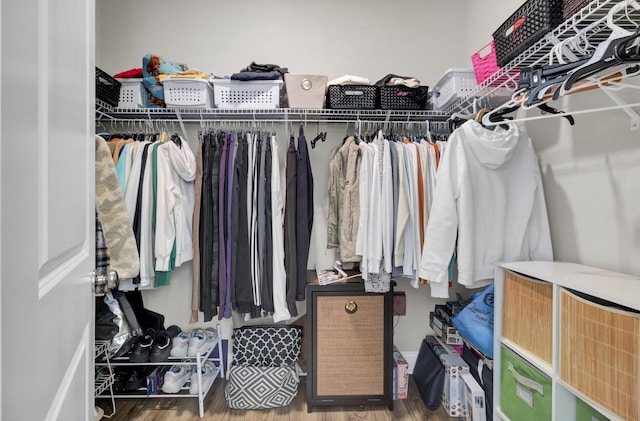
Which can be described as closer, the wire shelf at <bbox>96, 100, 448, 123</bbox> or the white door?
the white door

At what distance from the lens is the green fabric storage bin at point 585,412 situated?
42.4 inches

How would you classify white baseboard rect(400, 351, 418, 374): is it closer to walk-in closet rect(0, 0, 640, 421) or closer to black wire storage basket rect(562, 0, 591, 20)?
walk-in closet rect(0, 0, 640, 421)

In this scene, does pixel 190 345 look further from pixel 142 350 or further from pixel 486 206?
pixel 486 206

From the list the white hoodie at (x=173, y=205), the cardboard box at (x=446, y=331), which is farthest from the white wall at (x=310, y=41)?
the white hoodie at (x=173, y=205)

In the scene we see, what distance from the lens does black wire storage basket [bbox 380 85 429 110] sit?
203 centimetres

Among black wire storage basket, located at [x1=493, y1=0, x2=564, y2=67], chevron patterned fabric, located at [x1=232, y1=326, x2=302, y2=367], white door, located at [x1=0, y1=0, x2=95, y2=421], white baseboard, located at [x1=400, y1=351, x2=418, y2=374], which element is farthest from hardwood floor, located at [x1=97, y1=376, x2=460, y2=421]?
black wire storage basket, located at [x1=493, y1=0, x2=564, y2=67]

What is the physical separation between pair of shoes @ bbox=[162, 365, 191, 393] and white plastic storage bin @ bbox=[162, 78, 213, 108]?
63.7 inches

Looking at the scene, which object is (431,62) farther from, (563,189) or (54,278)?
(54,278)

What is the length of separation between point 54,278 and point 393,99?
192 cm

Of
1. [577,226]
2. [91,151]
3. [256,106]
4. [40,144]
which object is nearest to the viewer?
[40,144]

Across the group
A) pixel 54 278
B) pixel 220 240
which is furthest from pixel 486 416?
pixel 54 278

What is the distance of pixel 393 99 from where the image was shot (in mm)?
2033

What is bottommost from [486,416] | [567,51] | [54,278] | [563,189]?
[486,416]

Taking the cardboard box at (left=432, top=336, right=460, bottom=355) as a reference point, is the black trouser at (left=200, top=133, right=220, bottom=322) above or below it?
above
